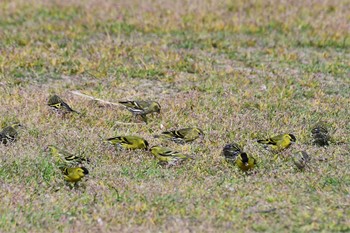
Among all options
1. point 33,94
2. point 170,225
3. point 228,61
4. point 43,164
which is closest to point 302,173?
point 170,225

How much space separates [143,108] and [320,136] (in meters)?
3.21

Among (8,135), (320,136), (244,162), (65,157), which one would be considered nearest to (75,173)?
(65,157)

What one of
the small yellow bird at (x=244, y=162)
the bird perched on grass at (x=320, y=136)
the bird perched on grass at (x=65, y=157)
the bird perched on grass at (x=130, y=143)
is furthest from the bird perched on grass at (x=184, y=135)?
the bird perched on grass at (x=320, y=136)

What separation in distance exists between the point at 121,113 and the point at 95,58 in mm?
3633

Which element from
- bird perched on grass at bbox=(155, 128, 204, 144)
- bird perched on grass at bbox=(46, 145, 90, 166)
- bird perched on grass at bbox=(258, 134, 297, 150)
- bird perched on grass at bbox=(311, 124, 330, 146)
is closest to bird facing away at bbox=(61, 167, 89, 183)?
bird perched on grass at bbox=(46, 145, 90, 166)

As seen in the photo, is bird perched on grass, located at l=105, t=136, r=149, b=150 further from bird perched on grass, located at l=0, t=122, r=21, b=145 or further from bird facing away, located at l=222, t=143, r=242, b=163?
bird perched on grass, located at l=0, t=122, r=21, b=145

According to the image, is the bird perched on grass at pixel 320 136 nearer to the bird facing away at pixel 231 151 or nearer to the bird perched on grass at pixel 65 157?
the bird facing away at pixel 231 151

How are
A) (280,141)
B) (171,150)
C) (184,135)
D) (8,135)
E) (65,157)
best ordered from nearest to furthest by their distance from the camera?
(65,157)
(171,150)
(280,141)
(8,135)
(184,135)

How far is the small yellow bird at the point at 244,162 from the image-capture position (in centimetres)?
1089

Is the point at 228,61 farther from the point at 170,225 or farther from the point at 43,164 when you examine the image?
the point at 170,225

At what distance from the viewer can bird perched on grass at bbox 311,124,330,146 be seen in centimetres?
1240

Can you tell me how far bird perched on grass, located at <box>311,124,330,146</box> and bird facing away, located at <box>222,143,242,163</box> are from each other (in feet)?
5.19

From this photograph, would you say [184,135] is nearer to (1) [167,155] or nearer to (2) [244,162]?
(1) [167,155]

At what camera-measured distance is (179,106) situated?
14477 mm
